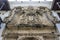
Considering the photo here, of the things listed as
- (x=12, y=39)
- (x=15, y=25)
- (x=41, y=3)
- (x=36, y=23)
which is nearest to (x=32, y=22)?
(x=36, y=23)

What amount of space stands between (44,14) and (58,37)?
12.9ft

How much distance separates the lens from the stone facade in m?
11.0

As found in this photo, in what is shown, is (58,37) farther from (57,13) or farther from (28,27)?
(57,13)

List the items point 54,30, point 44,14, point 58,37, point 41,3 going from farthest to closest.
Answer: point 41,3
point 44,14
point 54,30
point 58,37

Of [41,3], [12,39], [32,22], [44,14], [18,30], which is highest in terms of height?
[41,3]

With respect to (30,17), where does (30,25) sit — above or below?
below

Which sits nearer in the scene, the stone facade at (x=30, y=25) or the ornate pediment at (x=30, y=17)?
the stone facade at (x=30, y=25)

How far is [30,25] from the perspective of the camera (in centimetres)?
1207

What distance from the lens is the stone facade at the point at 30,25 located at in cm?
1100

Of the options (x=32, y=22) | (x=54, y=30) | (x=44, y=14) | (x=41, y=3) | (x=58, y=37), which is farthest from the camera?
(x=41, y=3)

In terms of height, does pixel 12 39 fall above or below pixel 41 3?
below

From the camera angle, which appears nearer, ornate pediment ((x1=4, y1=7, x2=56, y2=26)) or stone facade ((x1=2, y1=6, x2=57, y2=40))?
stone facade ((x1=2, y1=6, x2=57, y2=40))

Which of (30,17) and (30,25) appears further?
(30,17)

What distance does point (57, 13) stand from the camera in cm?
1512
